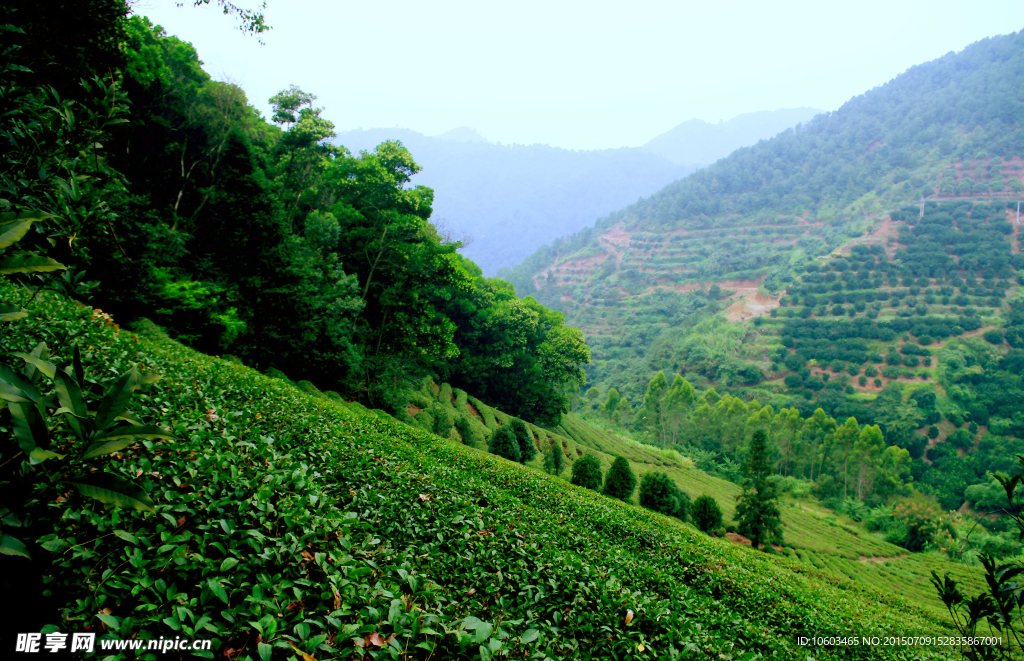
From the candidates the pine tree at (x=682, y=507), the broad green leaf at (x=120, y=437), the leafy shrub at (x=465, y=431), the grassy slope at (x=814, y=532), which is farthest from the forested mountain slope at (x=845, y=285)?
the broad green leaf at (x=120, y=437)

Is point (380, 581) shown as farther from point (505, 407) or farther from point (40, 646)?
point (505, 407)

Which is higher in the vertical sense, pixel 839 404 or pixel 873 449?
pixel 839 404

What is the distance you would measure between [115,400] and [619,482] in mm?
18329

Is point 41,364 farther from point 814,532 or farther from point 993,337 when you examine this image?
point 993,337

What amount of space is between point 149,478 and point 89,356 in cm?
217

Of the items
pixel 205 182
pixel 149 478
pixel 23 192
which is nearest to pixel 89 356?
pixel 23 192

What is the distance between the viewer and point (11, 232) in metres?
1.58

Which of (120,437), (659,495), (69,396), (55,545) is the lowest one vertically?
(659,495)

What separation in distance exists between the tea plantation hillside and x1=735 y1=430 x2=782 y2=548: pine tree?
17.5m

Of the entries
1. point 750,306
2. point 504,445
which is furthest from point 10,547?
point 750,306

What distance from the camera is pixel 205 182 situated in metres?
18.7

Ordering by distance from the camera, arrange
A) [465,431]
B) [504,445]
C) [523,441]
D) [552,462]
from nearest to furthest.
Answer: [504,445] < [465,431] < [523,441] < [552,462]

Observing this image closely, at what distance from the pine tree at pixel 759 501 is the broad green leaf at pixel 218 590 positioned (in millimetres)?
25328

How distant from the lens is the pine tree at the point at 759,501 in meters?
22.7
